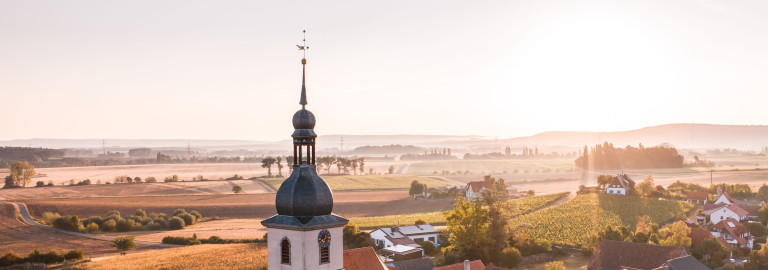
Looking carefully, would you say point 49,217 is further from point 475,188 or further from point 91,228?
point 475,188

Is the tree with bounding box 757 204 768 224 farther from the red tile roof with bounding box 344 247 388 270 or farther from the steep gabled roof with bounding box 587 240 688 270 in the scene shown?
the red tile roof with bounding box 344 247 388 270

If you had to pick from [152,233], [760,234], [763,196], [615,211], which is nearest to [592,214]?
[615,211]

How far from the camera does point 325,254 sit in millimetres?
22109

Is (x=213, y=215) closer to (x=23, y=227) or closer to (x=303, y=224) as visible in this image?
(x=23, y=227)

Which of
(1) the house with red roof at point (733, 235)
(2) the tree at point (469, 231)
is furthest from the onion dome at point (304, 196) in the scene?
(1) the house with red roof at point (733, 235)

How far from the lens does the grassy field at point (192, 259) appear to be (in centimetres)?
5406

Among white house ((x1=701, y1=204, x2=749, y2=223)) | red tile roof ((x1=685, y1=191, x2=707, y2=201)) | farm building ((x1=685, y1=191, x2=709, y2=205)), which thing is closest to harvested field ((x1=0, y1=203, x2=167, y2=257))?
white house ((x1=701, y1=204, x2=749, y2=223))

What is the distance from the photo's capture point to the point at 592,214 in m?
82.7

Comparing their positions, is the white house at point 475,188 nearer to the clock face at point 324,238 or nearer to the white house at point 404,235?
the white house at point 404,235

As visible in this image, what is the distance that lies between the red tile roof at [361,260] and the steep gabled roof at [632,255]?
2411 cm

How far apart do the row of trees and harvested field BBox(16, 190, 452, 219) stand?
288ft

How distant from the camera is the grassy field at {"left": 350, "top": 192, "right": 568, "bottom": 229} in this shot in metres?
83.1

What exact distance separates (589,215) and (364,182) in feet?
241

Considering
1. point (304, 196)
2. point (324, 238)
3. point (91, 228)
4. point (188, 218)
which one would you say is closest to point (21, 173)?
point (91, 228)
